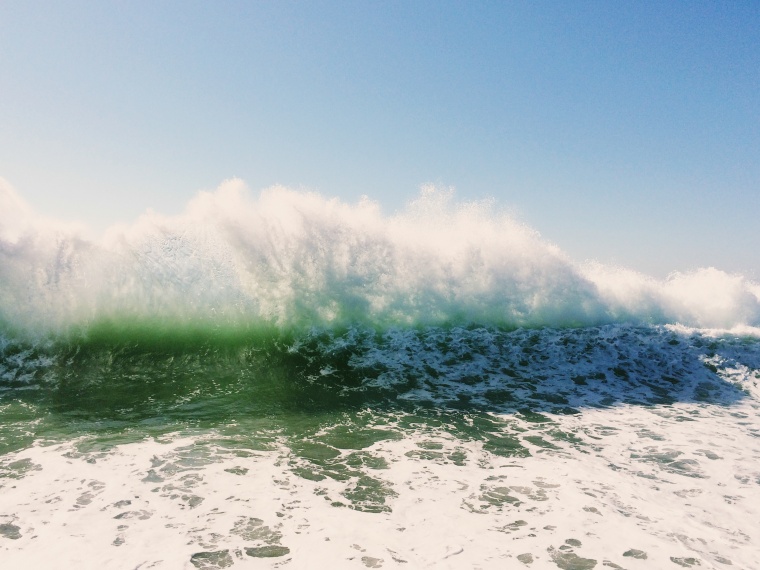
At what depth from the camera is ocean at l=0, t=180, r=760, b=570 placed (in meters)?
5.41

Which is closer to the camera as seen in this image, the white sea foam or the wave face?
→ the white sea foam

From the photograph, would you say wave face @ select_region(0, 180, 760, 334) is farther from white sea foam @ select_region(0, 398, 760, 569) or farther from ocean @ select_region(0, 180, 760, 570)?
white sea foam @ select_region(0, 398, 760, 569)

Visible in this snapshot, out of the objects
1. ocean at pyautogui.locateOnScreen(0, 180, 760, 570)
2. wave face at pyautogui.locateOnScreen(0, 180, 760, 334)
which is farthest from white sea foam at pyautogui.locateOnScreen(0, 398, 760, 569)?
wave face at pyautogui.locateOnScreen(0, 180, 760, 334)

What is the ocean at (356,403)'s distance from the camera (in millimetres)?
5414

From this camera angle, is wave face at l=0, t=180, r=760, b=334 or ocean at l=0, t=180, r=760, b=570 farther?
wave face at l=0, t=180, r=760, b=334

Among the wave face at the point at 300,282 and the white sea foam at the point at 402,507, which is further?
the wave face at the point at 300,282

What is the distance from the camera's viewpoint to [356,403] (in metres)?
11.0

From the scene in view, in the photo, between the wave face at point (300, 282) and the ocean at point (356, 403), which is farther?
the wave face at point (300, 282)

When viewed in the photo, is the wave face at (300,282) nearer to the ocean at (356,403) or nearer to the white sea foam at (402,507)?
the ocean at (356,403)

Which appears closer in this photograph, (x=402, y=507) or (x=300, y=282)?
(x=402, y=507)

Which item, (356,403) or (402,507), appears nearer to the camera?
(402,507)

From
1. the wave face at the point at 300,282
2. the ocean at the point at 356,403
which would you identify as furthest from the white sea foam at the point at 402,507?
the wave face at the point at 300,282

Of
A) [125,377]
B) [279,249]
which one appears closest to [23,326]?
[125,377]

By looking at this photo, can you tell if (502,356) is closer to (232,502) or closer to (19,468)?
(232,502)
